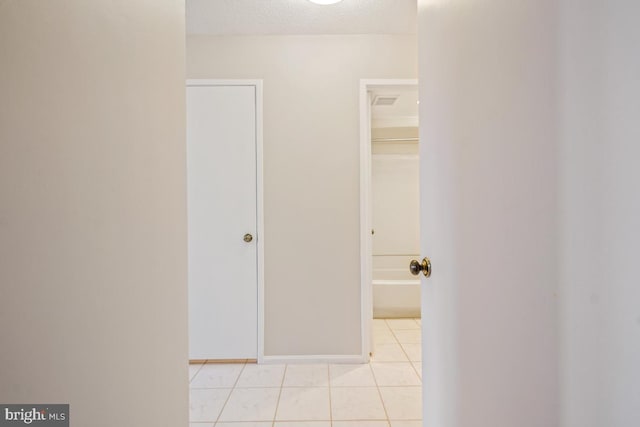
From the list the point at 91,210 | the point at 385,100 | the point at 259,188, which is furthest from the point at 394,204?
the point at 91,210

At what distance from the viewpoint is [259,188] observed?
2650mm

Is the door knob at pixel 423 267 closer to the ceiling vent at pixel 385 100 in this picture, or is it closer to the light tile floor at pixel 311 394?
the light tile floor at pixel 311 394

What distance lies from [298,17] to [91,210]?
2.20 meters

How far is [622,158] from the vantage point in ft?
1.43

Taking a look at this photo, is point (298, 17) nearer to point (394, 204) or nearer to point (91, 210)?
point (91, 210)

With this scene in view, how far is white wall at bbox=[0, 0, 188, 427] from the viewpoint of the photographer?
598 mm

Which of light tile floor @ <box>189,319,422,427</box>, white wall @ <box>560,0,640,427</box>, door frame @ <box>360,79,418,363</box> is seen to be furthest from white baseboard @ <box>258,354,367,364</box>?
white wall @ <box>560,0,640,427</box>

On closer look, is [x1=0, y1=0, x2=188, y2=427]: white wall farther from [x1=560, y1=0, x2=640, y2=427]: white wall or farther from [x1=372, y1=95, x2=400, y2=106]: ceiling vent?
[x1=372, y1=95, x2=400, y2=106]: ceiling vent

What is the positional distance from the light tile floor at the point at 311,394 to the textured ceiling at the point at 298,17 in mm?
2483

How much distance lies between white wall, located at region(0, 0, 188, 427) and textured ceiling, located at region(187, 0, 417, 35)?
1386 mm

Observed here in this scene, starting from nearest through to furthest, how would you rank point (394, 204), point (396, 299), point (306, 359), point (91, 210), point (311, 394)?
point (91, 210) → point (311, 394) → point (306, 359) → point (396, 299) → point (394, 204)

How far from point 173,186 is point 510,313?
1.00 meters

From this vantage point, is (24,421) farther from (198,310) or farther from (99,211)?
(198,310)

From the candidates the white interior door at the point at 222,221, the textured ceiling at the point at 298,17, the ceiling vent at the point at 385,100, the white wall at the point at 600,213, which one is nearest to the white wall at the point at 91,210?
the white wall at the point at 600,213
